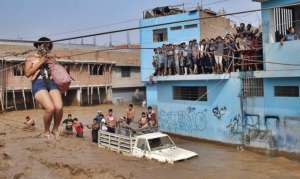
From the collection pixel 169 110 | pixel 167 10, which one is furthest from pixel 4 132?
pixel 167 10

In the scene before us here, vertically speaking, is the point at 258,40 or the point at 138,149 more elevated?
the point at 258,40

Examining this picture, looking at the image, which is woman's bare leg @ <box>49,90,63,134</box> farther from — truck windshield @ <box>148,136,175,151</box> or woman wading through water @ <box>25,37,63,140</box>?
truck windshield @ <box>148,136,175,151</box>

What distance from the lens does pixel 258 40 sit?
19.1m

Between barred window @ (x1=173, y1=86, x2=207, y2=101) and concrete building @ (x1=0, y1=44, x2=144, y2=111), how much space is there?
40.1 ft

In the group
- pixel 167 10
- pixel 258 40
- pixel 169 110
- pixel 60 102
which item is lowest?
pixel 169 110

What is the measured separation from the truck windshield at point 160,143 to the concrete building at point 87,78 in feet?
56.8

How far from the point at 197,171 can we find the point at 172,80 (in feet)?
25.0

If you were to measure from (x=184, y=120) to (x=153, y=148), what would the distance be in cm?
595

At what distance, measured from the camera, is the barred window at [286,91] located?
17.7 metres

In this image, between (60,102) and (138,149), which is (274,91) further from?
(60,102)

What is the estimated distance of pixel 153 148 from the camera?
17766 mm

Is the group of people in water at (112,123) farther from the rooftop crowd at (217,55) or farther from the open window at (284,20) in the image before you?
the open window at (284,20)

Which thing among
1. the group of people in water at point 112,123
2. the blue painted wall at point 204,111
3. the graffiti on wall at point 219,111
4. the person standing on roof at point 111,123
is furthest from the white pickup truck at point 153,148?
the graffiti on wall at point 219,111

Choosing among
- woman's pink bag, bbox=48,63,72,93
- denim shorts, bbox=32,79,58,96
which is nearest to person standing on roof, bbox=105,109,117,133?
woman's pink bag, bbox=48,63,72,93
